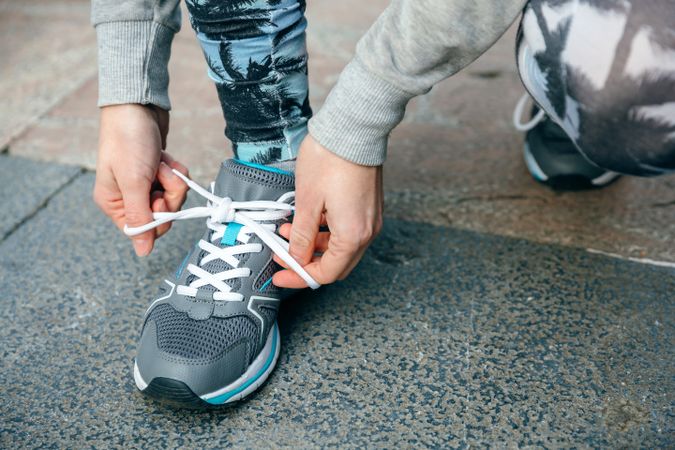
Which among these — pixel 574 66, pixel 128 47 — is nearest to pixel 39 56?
pixel 128 47

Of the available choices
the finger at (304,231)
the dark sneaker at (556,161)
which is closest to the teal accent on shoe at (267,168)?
the finger at (304,231)

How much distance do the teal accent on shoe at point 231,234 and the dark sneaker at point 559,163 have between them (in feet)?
1.79

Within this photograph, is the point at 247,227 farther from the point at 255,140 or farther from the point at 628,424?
the point at 628,424

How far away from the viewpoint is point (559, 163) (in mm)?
1064

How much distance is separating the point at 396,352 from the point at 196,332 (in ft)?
0.83

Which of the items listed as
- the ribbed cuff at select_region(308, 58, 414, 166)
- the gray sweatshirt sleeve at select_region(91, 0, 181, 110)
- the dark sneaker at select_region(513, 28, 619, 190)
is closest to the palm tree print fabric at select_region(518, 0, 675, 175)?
the ribbed cuff at select_region(308, 58, 414, 166)

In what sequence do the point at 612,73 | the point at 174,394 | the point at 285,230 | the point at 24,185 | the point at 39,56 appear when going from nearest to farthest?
the point at 612,73, the point at 174,394, the point at 285,230, the point at 24,185, the point at 39,56

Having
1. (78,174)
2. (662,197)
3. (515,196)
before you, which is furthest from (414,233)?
(78,174)

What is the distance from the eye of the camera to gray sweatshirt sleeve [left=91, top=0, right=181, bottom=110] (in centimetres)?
82

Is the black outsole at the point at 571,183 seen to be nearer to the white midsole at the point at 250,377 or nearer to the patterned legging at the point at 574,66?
the patterned legging at the point at 574,66

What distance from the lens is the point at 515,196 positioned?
44.3 inches

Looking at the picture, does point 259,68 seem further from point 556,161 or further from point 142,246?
point 556,161

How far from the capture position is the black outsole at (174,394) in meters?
0.72

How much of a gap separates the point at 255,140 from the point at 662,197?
0.71m
